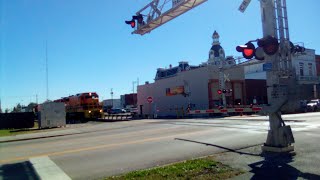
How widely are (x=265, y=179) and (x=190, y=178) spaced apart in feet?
5.32

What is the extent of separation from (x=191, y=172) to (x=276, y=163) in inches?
88.1

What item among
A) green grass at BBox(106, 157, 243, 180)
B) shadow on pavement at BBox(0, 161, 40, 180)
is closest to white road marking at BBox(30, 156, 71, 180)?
shadow on pavement at BBox(0, 161, 40, 180)

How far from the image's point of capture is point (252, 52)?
10.7 metres

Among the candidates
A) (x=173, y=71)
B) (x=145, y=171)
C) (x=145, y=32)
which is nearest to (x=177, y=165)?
(x=145, y=171)

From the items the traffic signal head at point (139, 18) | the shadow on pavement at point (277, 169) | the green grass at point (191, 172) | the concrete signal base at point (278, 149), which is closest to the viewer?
the shadow on pavement at point (277, 169)

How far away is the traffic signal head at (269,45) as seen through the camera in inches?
404

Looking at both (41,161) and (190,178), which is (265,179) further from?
(41,161)

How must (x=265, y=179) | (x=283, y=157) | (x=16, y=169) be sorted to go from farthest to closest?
(x=16, y=169) < (x=283, y=157) < (x=265, y=179)

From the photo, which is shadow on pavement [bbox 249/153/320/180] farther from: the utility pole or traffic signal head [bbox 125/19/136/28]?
traffic signal head [bbox 125/19/136/28]

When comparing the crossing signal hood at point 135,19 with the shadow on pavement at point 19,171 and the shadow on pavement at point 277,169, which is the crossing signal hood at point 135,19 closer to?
the shadow on pavement at point 19,171

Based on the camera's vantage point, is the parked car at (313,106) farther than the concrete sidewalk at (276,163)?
Yes

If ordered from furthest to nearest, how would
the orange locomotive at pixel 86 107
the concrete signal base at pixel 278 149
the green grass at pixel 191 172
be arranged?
the orange locomotive at pixel 86 107, the concrete signal base at pixel 278 149, the green grass at pixel 191 172

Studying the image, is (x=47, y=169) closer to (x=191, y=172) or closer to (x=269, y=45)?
(x=191, y=172)

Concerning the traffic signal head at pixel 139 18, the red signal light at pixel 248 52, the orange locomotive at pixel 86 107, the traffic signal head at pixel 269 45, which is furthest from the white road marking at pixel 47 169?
the orange locomotive at pixel 86 107
